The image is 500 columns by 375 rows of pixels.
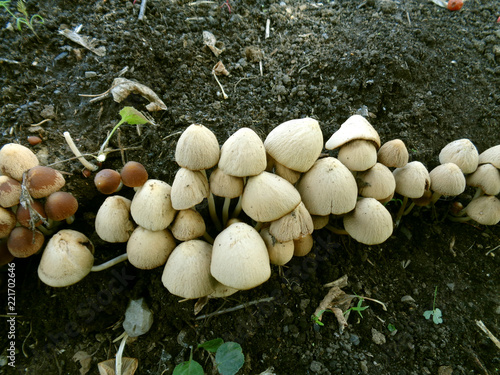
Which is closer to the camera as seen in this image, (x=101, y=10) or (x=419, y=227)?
(x=419, y=227)

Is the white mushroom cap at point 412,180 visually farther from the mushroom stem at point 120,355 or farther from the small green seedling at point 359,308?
the mushroom stem at point 120,355

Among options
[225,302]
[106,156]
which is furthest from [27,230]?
[225,302]

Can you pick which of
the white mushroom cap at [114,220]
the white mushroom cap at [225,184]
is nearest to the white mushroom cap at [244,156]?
the white mushroom cap at [225,184]

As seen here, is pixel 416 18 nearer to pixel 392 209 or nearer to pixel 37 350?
pixel 392 209

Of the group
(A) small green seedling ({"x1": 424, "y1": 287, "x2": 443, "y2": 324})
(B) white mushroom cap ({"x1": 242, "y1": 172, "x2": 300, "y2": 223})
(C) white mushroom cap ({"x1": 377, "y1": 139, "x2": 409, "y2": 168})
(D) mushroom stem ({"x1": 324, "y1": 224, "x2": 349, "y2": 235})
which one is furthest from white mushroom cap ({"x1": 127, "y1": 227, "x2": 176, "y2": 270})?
(A) small green seedling ({"x1": 424, "y1": 287, "x2": 443, "y2": 324})

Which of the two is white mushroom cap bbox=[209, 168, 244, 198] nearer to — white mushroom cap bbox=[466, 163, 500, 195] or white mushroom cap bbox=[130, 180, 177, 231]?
white mushroom cap bbox=[130, 180, 177, 231]

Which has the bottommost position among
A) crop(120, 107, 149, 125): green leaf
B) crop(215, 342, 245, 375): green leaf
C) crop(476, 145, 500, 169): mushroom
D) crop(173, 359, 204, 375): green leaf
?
crop(173, 359, 204, 375): green leaf
